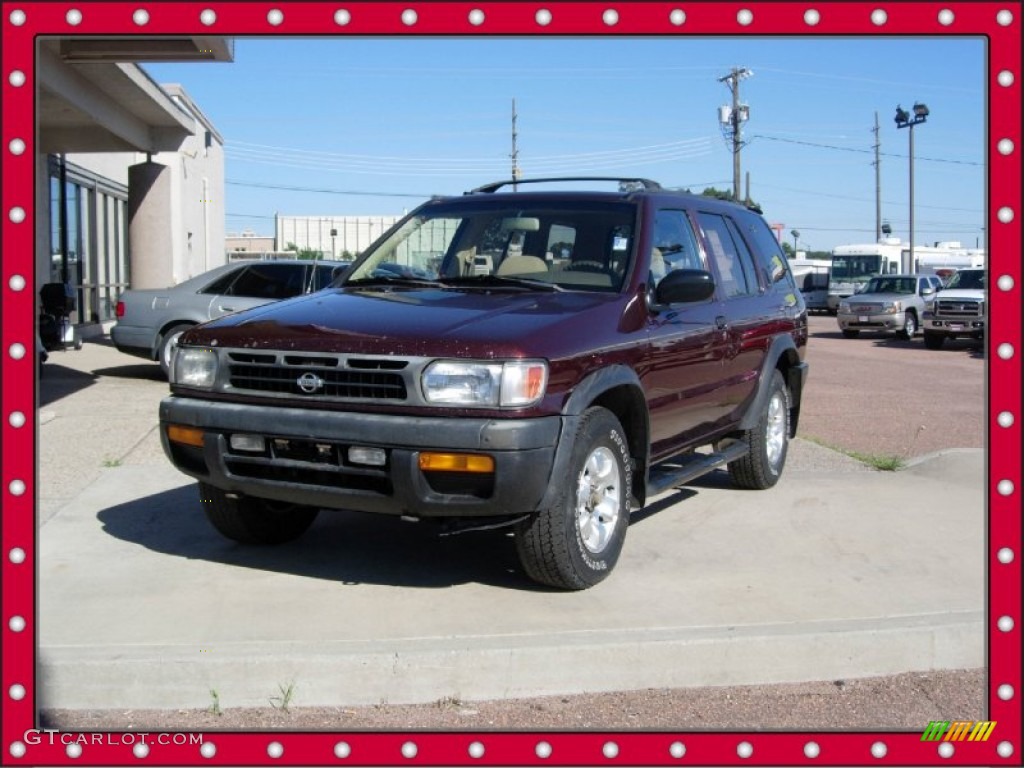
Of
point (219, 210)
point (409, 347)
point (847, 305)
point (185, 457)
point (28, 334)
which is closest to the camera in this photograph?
point (28, 334)

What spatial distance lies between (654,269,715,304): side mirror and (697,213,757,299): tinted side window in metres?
1.12

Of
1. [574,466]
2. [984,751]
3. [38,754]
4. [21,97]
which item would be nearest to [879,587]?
[574,466]

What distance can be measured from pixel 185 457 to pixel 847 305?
2692 cm

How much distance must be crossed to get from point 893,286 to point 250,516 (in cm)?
2775

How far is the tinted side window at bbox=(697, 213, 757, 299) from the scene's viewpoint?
21.9 feet

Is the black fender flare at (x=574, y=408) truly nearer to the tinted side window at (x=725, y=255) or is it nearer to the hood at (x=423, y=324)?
the hood at (x=423, y=324)

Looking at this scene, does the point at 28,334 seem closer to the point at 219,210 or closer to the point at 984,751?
the point at 984,751

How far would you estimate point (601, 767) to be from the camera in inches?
118

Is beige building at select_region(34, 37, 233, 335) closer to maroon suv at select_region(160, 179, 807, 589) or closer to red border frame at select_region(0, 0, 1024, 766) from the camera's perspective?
maroon suv at select_region(160, 179, 807, 589)

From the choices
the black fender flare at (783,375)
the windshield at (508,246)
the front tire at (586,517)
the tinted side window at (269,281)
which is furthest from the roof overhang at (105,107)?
the front tire at (586,517)

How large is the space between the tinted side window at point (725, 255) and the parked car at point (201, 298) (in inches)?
288

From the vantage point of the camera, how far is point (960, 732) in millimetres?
3201

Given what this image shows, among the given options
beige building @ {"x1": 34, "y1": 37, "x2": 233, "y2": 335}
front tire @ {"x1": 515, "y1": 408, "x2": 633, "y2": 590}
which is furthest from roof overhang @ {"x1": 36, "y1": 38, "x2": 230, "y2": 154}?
front tire @ {"x1": 515, "y1": 408, "x2": 633, "y2": 590}

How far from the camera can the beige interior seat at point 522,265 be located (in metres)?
5.71
